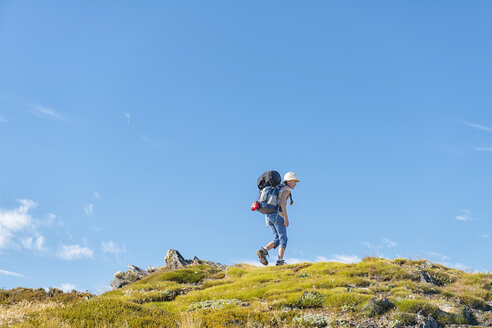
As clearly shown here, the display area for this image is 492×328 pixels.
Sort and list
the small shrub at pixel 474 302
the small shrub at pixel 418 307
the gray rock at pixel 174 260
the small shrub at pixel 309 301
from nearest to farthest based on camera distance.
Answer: the small shrub at pixel 418 307 → the small shrub at pixel 309 301 → the small shrub at pixel 474 302 → the gray rock at pixel 174 260

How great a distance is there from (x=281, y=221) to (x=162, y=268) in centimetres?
1300

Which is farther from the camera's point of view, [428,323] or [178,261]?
[178,261]

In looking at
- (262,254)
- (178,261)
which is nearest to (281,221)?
(262,254)

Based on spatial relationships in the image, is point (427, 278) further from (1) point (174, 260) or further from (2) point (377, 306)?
(1) point (174, 260)

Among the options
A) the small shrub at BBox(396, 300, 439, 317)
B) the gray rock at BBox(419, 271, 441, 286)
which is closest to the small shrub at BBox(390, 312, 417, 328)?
the small shrub at BBox(396, 300, 439, 317)

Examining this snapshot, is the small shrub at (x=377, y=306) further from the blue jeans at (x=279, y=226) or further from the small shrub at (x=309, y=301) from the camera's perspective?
the blue jeans at (x=279, y=226)

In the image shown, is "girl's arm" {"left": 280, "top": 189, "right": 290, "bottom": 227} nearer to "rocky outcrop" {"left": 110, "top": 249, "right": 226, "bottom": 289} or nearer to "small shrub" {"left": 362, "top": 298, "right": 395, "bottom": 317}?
"rocky outcrop" {"left": 110, "top": 249, "right": 226, "bottom": 289}

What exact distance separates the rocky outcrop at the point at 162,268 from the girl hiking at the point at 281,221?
711 centimetres

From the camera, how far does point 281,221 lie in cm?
2436

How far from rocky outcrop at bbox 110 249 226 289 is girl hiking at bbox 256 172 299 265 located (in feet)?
23.3

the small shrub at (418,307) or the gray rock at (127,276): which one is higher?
the gray rock at (127,276)

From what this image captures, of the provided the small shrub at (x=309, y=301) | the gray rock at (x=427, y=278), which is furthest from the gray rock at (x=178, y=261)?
the small shrub at (x=309, y=301)

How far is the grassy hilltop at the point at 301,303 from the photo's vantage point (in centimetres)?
1300

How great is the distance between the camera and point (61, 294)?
23406 millimetres
